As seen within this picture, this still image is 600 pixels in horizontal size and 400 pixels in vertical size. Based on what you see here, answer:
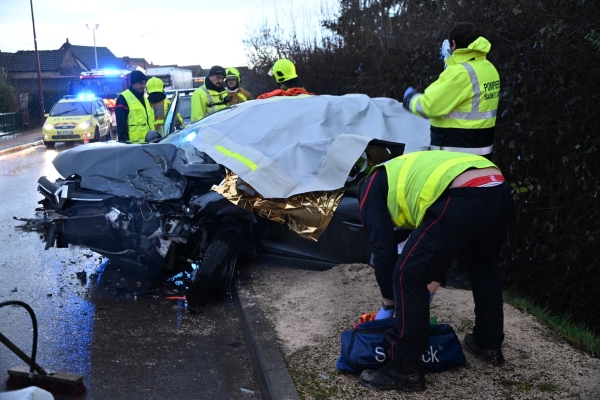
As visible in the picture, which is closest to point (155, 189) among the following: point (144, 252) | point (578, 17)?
point (144, 252)

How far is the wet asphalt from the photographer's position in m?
4.12

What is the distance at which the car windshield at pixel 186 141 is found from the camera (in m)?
6.11

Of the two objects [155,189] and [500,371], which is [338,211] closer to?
[155,189]

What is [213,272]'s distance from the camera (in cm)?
540

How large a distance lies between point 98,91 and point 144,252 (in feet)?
78.6

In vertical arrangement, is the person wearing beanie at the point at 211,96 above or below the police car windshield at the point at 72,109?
above

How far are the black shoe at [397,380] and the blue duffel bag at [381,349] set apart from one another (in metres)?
0.10

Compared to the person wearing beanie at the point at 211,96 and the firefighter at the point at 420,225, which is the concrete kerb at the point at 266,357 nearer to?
the firefighter at the point at 420,225

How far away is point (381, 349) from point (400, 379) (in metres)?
0.21

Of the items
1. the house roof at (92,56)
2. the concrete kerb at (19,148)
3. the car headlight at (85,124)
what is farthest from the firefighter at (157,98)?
the house roof at (92,56)

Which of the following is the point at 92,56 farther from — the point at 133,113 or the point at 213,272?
the point at 213,272

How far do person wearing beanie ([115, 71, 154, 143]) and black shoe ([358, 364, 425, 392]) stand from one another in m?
6.42

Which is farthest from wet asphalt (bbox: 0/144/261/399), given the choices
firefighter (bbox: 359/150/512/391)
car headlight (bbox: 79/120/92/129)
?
car headlight (bbox: 79/120/92/129)

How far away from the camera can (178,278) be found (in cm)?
628
